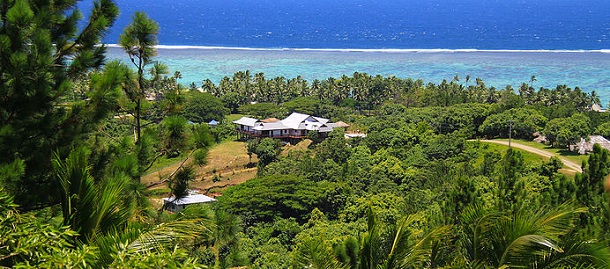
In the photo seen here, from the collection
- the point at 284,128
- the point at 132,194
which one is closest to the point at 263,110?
the point at 284,128

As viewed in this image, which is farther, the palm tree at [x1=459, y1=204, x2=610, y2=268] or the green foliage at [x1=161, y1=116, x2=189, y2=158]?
the green foliage at [x1=161, y1=116, x2=189, y2=158]

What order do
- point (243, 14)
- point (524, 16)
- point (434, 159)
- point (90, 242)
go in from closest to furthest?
point (90, 242), point (434, 159), point (524, 16), point (243, 14)

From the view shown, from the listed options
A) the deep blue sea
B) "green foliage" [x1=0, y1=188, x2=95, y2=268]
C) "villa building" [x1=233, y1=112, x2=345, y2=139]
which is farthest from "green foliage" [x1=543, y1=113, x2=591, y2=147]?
"green foliage" [x1=0, y1=188, x2=95, y2=268]

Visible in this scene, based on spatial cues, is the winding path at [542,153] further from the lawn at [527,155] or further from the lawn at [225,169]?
the lawn at [225,169]

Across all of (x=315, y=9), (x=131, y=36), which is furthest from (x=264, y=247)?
(x=315, y=9)

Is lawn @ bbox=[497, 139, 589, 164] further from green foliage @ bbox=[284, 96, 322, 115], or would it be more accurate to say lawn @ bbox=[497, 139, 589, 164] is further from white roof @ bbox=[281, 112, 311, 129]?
green foliage @ bbox=[284, 96, 322, 115]

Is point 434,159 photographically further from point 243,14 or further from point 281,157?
point 243,14
